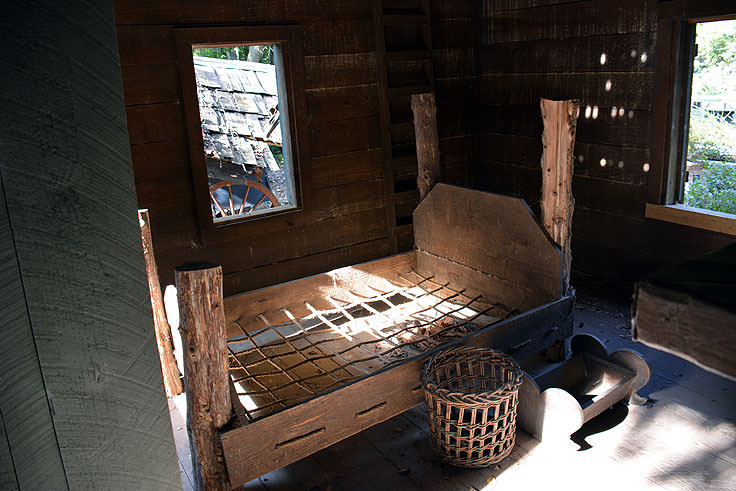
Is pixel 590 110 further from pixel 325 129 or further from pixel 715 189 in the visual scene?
pixel 325 129

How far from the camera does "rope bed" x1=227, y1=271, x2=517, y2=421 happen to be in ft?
10.1

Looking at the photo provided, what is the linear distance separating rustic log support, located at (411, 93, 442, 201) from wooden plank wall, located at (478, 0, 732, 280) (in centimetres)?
140

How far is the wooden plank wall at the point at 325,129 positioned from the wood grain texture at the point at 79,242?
3.50 m

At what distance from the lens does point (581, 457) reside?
2922 millimetres

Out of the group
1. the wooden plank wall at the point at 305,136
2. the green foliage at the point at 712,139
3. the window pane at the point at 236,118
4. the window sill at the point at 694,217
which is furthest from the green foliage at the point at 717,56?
the window pane at the point at 236,118

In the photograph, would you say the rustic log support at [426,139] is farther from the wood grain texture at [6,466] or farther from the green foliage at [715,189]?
the wood grain texture at [6,466]

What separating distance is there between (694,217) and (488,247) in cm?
157

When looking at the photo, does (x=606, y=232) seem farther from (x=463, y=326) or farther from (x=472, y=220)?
(x=463, y=326)

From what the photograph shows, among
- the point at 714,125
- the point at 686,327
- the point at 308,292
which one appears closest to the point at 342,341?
the point at 308,292

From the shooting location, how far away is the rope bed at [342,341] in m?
3.08

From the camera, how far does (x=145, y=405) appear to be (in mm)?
858

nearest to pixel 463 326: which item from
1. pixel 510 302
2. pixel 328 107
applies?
pixel 510 302

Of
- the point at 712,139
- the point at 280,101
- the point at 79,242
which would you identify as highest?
the point at 280,101

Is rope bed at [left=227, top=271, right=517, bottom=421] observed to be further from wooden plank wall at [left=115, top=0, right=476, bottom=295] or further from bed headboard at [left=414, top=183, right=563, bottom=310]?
wooden plank wall at [left=115, top=0, right=476, bottom=295]
